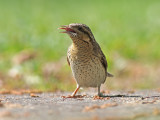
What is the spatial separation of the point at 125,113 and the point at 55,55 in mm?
7339

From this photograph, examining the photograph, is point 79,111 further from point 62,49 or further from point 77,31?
point 62,49

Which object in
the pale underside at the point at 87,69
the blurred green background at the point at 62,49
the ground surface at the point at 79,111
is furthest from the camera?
the blurred green background at the point at 62,49

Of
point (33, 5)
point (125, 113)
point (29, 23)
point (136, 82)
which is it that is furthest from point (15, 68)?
point (33, 5)

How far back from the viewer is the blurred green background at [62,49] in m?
10.1

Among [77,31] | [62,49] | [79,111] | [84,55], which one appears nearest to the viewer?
[79,111]

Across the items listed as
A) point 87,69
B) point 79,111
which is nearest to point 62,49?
point 87,69

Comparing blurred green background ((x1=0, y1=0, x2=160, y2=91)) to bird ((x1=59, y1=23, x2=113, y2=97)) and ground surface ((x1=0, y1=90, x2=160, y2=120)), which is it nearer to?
bird ((x1=59, y1=23, x2=113, y2=97))

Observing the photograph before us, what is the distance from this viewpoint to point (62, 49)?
1211 centimetres

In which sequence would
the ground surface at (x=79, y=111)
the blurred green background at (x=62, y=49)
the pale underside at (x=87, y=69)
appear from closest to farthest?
the ground surface at (x=79, y=111) < the pale underside at (x=87, y=69) < the blurred green background at (x=62, y=49)

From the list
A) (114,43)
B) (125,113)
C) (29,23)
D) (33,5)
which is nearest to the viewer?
(125,113)

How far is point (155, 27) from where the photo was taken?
49.4ft

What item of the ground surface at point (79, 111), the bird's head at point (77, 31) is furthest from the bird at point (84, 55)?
the ground surface at point (79, 111)

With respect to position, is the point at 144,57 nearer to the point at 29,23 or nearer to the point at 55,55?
the point at 55,55

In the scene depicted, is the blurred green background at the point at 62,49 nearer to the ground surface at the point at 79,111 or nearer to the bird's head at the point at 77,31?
the bird's head at the point at 77,31
